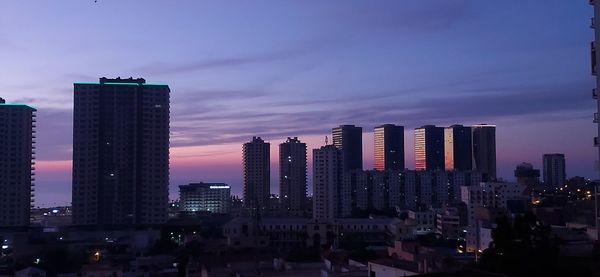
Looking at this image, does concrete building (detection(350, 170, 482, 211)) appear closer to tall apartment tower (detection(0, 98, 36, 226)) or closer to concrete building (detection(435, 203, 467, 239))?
concrete building (detection(435, 203, 467, 239))

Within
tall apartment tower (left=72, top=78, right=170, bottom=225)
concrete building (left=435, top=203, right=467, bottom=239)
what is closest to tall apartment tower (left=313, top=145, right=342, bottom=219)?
concrete building (left=435, top=203, right=467, bottom=239)

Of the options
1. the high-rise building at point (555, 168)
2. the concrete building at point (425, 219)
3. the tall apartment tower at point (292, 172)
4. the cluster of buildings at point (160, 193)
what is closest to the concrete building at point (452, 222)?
the cluster of buildings at point (160, 193)

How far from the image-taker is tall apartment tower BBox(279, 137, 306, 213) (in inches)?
2106

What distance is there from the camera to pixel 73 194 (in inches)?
1321

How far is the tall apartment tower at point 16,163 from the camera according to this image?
35.1 meters

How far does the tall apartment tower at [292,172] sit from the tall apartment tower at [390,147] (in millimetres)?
13407

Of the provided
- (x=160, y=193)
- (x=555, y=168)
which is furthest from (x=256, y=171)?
(x=555, y=168)

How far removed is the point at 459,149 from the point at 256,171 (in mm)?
20001

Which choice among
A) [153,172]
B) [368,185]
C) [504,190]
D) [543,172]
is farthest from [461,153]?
[153,172]

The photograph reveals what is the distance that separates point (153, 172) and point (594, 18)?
2742 cm

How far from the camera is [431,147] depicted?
65750 millimetres

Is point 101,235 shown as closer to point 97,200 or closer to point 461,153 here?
point 97,200

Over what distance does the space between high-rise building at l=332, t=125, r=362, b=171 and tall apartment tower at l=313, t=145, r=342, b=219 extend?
22.7 meters

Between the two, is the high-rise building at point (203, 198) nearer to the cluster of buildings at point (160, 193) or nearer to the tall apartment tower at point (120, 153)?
the cluster of buildings at point (160, 193)
